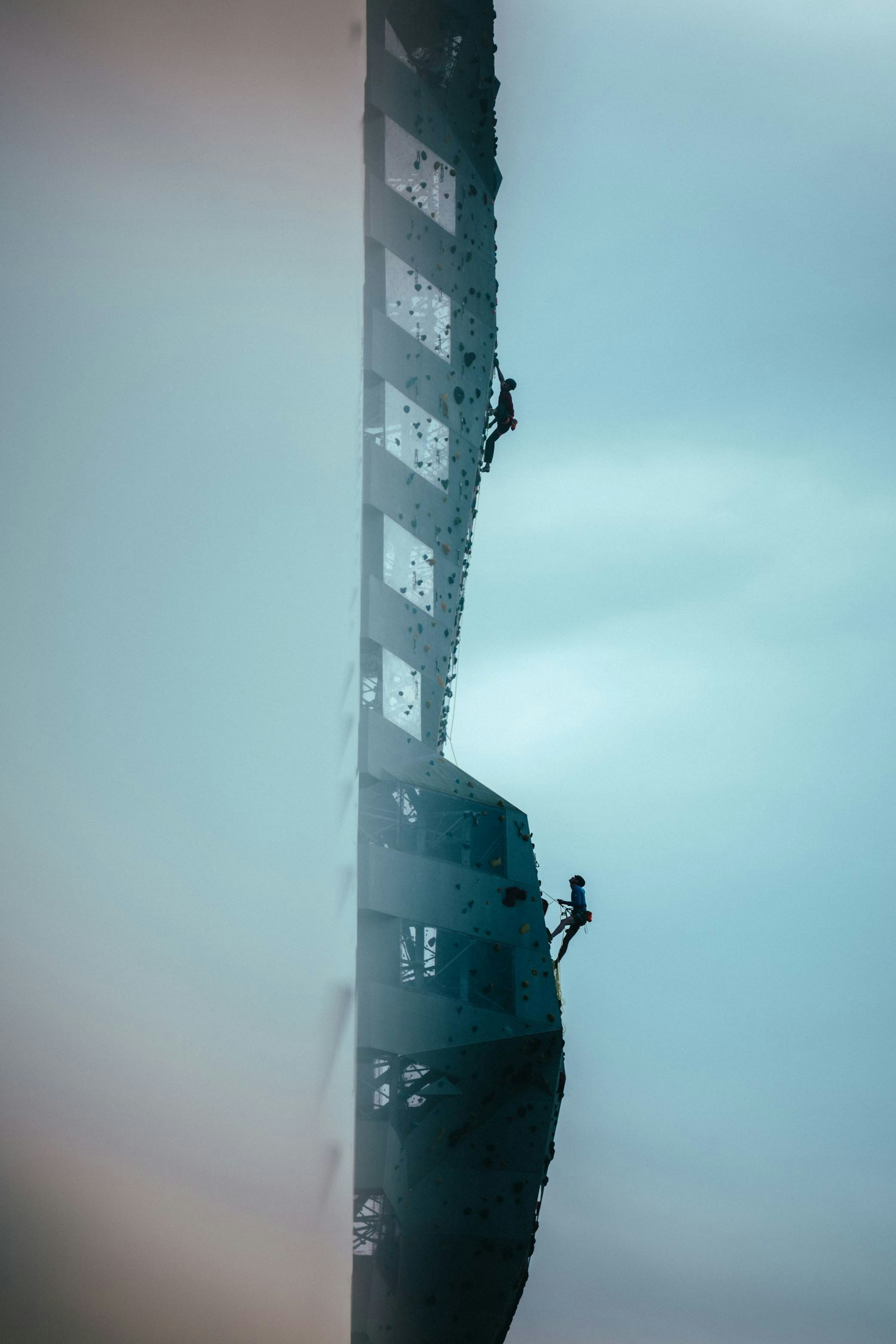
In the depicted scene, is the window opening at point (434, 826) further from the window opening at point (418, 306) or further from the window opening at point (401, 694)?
the window opening at point (418, 306)

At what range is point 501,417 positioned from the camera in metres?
19.7

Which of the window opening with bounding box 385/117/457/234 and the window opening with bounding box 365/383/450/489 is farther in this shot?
the window opening with bounding box 385/117/457/234

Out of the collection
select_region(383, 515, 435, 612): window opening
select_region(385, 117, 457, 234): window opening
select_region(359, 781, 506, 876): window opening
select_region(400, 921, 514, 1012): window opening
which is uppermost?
select_region(385, 117, 457, 234): window opening

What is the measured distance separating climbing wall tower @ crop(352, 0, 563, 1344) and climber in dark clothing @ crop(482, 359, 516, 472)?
4.69 feet

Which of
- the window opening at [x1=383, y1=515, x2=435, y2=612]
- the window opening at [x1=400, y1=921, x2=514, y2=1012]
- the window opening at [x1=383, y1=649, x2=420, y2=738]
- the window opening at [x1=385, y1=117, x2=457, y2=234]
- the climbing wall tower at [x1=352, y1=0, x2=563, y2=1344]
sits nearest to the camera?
the climbing wall tower at [x1=352, y1=0, x2=563, y2=1344]

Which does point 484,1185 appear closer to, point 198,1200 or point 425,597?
point 425,597

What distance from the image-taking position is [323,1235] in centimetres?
260

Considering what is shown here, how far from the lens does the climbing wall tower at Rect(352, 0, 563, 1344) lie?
15000 millimetres

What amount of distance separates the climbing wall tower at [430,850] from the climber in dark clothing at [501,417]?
1.43m

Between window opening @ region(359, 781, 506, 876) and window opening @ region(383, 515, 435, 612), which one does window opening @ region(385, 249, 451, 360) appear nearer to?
window opening @ region(383, 515, 435, 612)

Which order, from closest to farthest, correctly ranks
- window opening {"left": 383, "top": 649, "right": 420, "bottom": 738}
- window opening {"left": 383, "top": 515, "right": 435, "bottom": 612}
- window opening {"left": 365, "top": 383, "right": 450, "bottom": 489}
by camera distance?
window opening {"left": 383, "top": 649, "right": 420, "bottom": 738} → window opening {"left": 383, "top": 515, "right": 435, "bottom": 612} → window opening {"left": 365, "top": 383, "right": 450, "bottom": 489}

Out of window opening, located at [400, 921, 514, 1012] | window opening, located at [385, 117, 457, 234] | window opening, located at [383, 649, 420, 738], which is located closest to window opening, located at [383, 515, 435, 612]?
window opening, located at [383, 649, 420, 738]

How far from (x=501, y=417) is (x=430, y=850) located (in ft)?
26.3

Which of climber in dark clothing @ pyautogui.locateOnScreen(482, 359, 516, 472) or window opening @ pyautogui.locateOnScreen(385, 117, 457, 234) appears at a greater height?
window opening @ pyautogui.locateOnScreen(385, 117, 457, 234)
